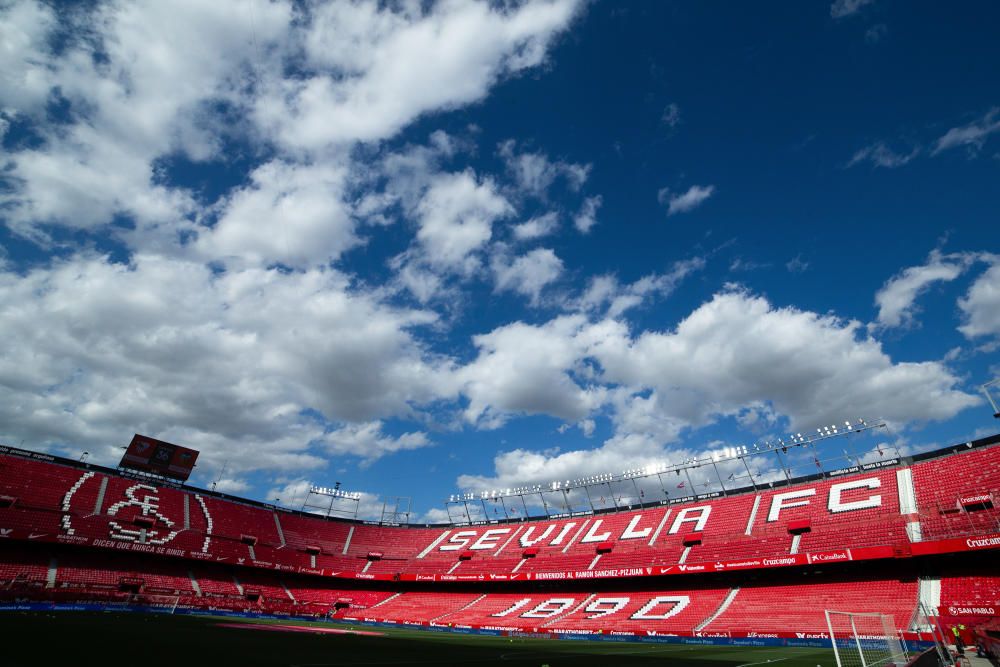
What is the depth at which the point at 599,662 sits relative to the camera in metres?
21.7

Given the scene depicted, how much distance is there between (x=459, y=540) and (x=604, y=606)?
28.8 m

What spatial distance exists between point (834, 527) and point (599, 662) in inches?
1327

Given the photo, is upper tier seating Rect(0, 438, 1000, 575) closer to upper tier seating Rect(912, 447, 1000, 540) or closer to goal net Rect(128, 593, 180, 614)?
upper tier seating Rect(912, 447, 1000, 540)

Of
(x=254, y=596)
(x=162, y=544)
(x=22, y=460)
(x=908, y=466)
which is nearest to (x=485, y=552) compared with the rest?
(x=254, y=596)

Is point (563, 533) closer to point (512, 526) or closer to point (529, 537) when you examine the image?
point (529, 537)

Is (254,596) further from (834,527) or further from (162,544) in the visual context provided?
(834,527)

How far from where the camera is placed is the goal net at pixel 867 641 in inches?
831

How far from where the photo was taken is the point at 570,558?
56938 millimetres

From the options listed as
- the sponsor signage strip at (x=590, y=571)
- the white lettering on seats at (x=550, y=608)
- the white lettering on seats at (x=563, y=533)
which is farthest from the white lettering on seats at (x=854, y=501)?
the white lettering on seats at (x=563, y=533)

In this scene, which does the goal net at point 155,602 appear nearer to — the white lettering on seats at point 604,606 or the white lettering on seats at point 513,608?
the white lettering on seats at point 513,608

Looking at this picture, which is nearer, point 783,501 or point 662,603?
point 662,603

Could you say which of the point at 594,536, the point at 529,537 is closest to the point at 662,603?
the point at 594,536

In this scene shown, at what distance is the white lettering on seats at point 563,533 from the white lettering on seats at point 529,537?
194 cm

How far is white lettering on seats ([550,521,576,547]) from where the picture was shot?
204 feet
